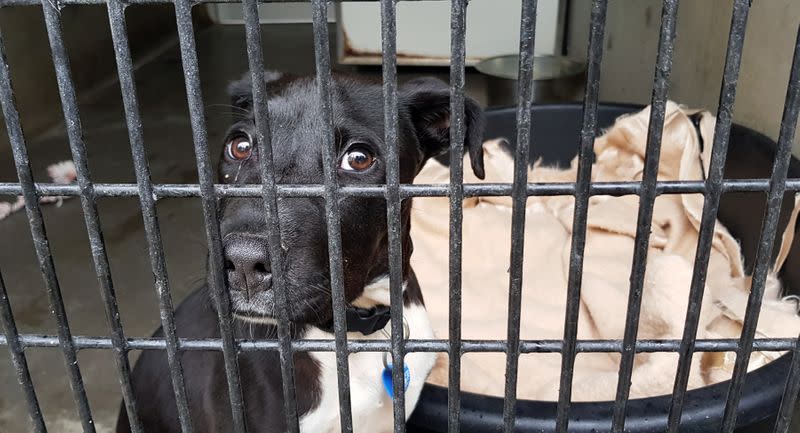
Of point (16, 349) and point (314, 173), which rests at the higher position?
point (314, 173)

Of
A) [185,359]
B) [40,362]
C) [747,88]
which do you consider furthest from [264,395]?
[747,88]

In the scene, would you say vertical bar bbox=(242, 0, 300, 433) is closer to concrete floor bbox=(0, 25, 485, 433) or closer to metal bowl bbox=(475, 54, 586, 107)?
concrete floor bbox=(0, 25, 485, 433)

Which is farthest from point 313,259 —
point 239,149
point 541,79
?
point 541,79

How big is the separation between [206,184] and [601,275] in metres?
2.01

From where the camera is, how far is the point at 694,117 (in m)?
3.06

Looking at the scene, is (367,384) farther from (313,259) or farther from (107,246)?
(107,246)

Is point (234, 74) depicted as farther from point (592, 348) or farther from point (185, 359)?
point (592, 348)

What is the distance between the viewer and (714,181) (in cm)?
106

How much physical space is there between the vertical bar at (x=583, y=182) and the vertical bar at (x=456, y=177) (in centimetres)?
16

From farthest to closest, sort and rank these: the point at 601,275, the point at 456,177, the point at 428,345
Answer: the point at 601,275, the point at 428,345, the point at 456,177

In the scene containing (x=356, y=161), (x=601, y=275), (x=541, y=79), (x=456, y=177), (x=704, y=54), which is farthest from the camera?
(x=541, y=79)

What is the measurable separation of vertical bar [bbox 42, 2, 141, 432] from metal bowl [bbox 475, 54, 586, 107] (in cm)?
336

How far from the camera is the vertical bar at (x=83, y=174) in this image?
101 cm

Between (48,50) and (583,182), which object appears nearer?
(583,182)
